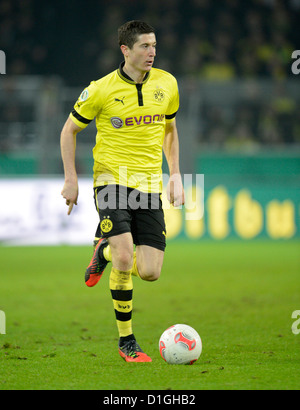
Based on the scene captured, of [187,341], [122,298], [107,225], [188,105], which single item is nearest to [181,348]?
[187,341]

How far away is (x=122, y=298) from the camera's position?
5223mm

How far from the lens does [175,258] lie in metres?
13.5

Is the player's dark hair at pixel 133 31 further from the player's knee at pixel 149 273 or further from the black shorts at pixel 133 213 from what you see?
the player's knee at pixel 149 273

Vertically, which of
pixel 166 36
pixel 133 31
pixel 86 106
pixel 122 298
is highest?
pixel 166 36

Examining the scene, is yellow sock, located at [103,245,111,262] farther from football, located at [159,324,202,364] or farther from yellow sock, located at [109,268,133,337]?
football, located at [159,324,202,364]

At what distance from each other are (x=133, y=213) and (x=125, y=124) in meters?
0.70

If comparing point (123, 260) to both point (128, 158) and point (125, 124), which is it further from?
point (125, 124)

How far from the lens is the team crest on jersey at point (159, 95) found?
5.56 meters

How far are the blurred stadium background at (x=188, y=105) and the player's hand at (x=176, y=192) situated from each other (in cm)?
988

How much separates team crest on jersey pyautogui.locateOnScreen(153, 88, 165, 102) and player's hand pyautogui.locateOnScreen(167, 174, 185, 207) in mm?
634

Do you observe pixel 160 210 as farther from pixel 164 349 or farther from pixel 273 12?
Answer: pixel 273 12

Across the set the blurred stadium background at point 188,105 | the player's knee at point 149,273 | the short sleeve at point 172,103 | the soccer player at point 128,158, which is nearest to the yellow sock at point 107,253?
the soccer player at point 128,158

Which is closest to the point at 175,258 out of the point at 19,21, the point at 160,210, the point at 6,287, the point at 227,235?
the point at 227,235

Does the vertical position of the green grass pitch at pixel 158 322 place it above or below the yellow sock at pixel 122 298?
below
